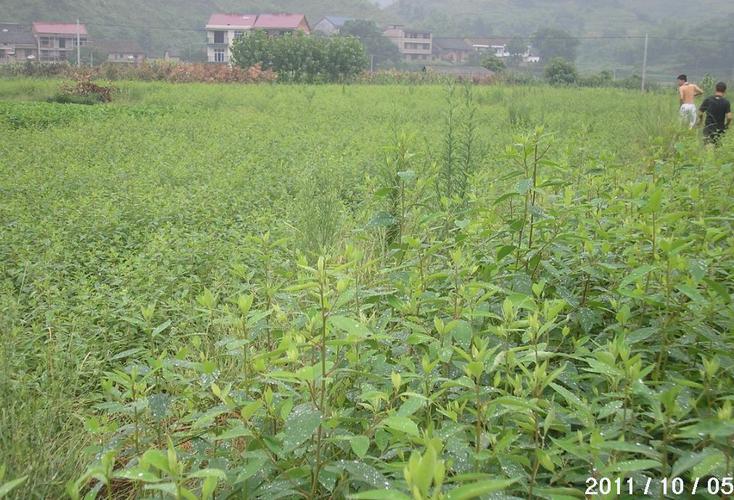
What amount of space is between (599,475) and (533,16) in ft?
426

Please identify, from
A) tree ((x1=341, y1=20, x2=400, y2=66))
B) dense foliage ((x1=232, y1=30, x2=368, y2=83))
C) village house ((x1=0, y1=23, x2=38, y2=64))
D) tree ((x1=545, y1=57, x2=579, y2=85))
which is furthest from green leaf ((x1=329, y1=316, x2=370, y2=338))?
tree ((x1=341, y1=20, x2=400, y2=66))

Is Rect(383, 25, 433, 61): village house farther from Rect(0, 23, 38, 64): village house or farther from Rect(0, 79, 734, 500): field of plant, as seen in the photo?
Rect(0, 79, 734, 500): field of plant

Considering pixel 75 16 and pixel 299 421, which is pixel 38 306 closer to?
pixel 299 421

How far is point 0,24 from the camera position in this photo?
6538 centimetres

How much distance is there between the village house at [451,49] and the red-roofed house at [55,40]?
37961mm

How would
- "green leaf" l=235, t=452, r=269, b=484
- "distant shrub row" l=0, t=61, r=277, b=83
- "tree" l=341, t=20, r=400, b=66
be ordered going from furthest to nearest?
"tree" l=341, t=20, r=400, b=66 < "distant shrub row" l=0, t=61, r=277, b=83 < "green leaf" l=235, t=452, r=269, b=484

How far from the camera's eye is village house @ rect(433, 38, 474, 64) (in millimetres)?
78688

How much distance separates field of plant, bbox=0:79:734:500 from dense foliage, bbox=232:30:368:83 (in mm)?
28060

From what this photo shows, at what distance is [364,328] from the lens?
5.27 ft

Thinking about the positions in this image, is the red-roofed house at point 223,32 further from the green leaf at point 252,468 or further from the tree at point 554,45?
the green leaf at point 252,468

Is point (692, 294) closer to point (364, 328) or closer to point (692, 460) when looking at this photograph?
point (692, 460)

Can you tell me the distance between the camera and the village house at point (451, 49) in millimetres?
78688

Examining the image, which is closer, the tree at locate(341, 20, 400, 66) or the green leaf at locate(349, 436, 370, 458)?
the green leaf at locate(349, 436, 370, 458)

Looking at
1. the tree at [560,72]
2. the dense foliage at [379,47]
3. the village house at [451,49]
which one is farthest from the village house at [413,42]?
the tree at [560,72]
